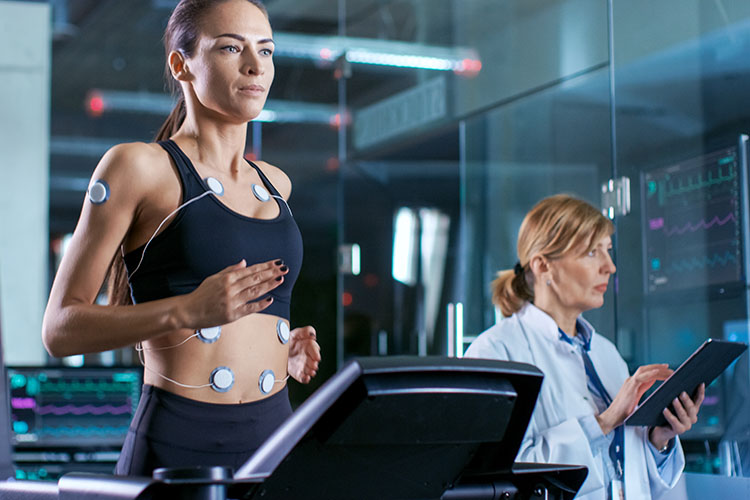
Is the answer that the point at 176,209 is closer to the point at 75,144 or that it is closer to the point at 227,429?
the point at 227,429

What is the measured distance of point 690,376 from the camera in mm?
2088

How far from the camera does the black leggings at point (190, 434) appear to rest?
1293 mm

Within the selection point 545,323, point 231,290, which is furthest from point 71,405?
point 231,290

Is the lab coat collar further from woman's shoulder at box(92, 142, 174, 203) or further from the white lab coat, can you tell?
woman's shoulder at box(92, 142, 174, 203)

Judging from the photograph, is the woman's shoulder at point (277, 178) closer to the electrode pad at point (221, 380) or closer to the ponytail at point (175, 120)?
the ponytail at point (175, 120)

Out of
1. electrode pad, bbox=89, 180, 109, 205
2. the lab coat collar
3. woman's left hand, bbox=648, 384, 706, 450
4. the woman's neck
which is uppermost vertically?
the woman's neck

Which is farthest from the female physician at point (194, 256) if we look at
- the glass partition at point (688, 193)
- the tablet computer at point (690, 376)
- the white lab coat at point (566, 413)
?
the glass partition at point (688, 193)

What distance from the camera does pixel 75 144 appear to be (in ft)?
33.0

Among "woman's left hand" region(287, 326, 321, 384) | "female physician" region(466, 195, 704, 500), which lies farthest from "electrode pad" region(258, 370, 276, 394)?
"female physician" region(466, 195, 704, 500)

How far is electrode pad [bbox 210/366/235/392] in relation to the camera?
Answer: 1316 mm

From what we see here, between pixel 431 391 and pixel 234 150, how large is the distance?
68cm

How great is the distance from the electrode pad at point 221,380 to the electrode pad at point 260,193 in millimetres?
286

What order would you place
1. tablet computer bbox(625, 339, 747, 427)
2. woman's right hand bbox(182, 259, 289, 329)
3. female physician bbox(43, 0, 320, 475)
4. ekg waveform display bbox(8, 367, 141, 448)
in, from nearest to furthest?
1. woman's right hand bbox(182, 259, 289, 329)
2. female physician bbox(43, 0, 320, 475)
3. tablet computer bbox(625, 339, 747, 427)
4. ekg waveform display bbox(8, 367, 141, 448)

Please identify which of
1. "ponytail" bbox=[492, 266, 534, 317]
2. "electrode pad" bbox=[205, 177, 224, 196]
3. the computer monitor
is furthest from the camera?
"ponytail" bbox=[492, 266, 534, 317]
